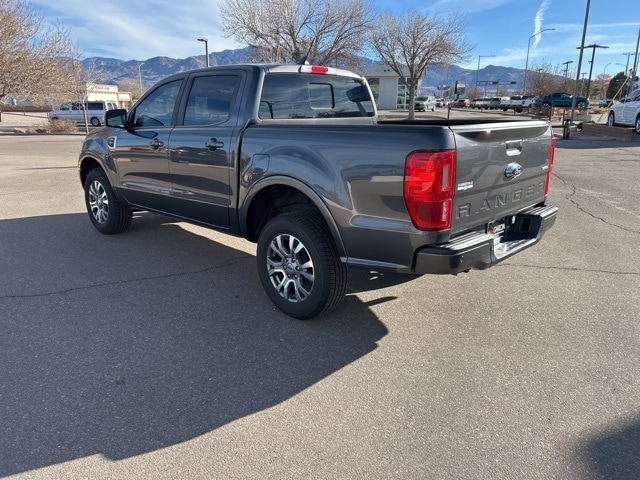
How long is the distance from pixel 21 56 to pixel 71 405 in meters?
19.0

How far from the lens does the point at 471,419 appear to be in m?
2.68

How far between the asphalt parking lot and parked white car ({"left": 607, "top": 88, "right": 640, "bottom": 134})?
66.3ft

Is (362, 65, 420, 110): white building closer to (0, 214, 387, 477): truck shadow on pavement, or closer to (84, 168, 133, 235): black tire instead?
(84, 168, 133, 235): black tire

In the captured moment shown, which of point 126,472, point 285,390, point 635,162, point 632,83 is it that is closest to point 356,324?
point 285,390

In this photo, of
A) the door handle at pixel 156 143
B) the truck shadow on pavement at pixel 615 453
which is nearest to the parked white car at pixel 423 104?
the door handle at pixel 156 143

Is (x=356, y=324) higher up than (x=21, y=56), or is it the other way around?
(x=21, y=56)

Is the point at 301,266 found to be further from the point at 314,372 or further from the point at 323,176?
the point at 314,372

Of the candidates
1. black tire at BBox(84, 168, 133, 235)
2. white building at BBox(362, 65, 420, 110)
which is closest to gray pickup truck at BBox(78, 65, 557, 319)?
black tire at BBox(84, 168, 133, 235)

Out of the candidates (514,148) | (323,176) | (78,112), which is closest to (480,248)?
(514,148)

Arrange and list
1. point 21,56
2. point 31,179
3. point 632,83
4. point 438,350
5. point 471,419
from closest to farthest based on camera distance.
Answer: point 471,419, point 438,350, point 31,179, point 21,56, point 632,83

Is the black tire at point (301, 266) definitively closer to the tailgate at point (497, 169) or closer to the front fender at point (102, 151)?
the tailgate at point (497, 169)

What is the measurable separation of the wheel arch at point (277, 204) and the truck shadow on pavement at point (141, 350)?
67cm

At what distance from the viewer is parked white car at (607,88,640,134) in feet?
70.5

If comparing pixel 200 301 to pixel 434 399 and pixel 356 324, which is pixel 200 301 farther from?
pixel 434 399
